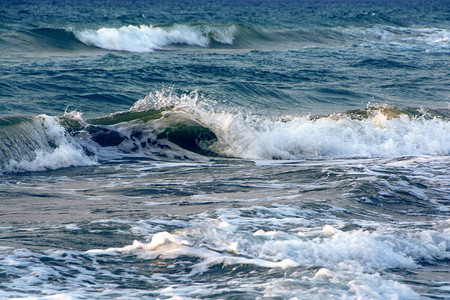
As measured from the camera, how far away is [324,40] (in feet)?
92.1

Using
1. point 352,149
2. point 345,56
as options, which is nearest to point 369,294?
point 352,149

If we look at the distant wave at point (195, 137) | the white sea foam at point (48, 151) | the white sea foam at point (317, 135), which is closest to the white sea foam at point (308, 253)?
the white sea foam at point (48, 151)

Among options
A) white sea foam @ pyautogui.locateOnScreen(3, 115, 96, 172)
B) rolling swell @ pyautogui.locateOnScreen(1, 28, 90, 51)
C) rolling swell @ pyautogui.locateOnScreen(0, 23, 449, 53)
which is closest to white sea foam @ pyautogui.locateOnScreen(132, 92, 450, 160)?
white sea foam @ pyautogui.locateOnScreen(3, 115, 96, 172)

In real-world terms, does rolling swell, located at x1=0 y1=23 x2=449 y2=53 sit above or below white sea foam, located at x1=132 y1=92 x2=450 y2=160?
above

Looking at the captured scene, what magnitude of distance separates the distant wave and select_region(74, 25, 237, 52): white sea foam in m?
12.9

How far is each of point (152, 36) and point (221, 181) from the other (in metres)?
18.7

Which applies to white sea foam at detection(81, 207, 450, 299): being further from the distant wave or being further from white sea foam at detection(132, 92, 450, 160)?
white sea foam at detection(132, 92, 450, 160)

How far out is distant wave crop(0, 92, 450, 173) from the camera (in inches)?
329

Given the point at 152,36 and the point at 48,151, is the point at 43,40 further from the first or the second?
the point at 48,151

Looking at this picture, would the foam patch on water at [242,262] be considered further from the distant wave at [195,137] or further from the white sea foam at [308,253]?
the distant wave at [195,137]

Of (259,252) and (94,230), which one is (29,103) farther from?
(259,252)

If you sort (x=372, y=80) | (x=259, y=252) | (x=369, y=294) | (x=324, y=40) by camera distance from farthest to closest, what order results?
(x=324, y=40), (x=372, y=80), (x=259, y=252), (x=369, y=294)

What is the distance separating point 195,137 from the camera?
9.69m

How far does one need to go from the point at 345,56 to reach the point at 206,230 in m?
18.3
